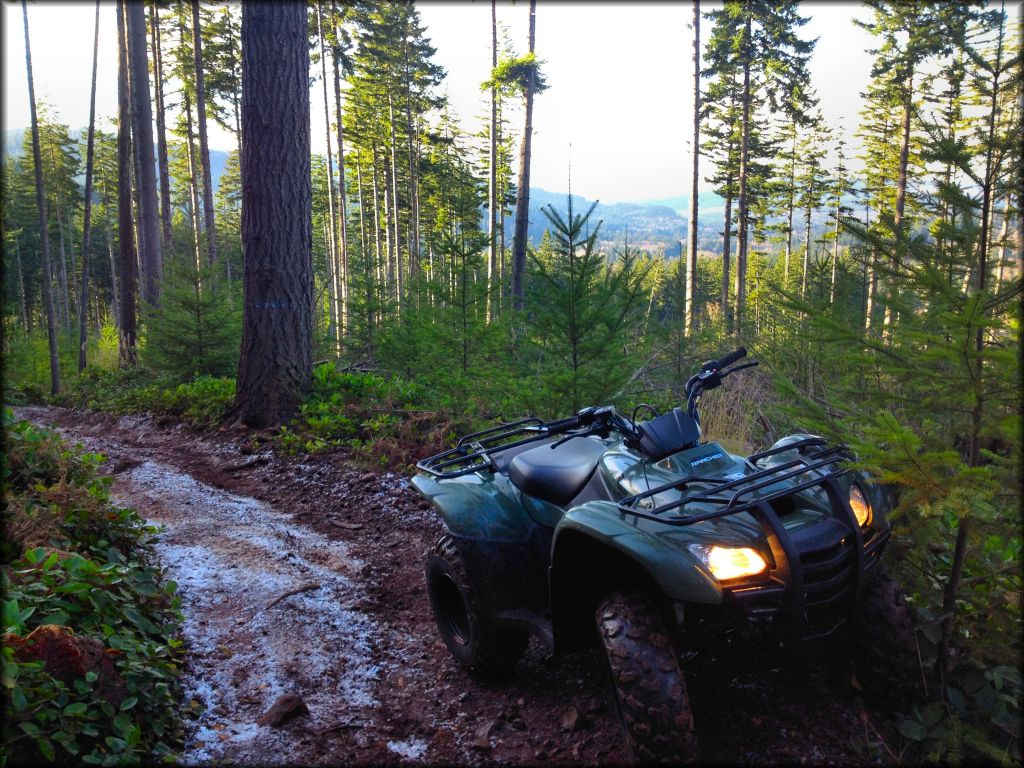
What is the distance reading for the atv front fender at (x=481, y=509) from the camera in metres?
3.06

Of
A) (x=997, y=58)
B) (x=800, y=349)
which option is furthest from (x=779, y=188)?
(x=997, y=58)

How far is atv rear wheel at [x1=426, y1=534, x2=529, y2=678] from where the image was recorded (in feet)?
9.89

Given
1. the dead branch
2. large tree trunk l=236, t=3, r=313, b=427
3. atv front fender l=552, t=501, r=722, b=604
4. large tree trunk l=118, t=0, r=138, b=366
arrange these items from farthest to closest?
1. large tree trunk l=118, t=0, r=138, b=366
2. large tree trunk l=236, t=3, r=313, b=427
3. the dead branch
4. atv front fender l=552, t=501, r=722, b=604

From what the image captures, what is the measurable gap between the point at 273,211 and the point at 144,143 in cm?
1142

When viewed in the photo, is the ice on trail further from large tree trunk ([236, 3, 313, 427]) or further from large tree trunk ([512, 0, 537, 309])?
large tree trunk ([512, 0, 537, 309])

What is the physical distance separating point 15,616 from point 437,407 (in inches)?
219

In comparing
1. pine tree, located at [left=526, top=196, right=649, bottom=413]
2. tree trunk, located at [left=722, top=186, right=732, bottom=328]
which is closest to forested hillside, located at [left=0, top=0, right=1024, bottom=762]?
pine tree, located at [left=526, top=196, right=649, bottom=413]

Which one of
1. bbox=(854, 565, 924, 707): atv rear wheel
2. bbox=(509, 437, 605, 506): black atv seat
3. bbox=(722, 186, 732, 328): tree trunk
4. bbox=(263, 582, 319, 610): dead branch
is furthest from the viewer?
bbox=(722, 186, 732, 328): tree trunk

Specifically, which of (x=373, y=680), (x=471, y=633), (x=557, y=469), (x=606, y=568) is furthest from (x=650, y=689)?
(x=373, y=680)

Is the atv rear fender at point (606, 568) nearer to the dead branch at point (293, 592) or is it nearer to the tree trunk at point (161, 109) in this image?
the dead branch at point (293, 592)

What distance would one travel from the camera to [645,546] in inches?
80.9

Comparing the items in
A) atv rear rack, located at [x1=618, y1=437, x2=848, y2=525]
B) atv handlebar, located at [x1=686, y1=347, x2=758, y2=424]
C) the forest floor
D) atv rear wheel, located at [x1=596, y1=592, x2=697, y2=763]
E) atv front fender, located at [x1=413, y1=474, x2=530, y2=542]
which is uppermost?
atv handlebar, located at [x1=686, y1=347, x2=758, y2=424]

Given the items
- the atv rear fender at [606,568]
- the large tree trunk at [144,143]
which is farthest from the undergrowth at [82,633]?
the large tree trunk at [144,143]

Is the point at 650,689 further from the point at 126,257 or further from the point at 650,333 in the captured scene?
the point at 126,257
